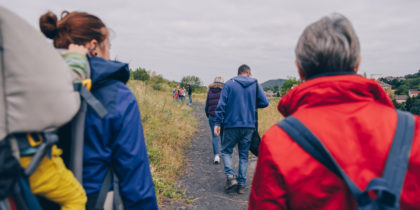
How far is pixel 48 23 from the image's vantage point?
1501mm

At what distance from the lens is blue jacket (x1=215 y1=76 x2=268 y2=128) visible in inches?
168

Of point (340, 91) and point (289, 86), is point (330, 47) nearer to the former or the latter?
point (340, 91)

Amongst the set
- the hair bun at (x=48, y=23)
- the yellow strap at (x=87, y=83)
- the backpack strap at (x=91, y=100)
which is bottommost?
the backpack strap at (x=91, y=100)

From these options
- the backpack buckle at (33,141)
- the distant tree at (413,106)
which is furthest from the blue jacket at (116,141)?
the distant tree at (413,106)

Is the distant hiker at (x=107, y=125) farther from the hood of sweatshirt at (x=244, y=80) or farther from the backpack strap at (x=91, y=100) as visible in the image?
the hood of sweatshirt at (x=244, y=80)

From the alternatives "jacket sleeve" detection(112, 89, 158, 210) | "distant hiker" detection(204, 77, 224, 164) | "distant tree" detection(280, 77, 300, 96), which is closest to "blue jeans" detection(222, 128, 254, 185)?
"distant hiker" detection(204, 77, 224, 164)

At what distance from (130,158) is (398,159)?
1.27 metres

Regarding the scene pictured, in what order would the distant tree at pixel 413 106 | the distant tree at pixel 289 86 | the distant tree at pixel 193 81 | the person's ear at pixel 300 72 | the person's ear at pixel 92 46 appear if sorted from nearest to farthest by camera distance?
the person's ear at pixel 300 72 → the person's ear at pixel 92 46 → the distant tree at pixel 413 106 → the distant tree at pixel 289 86 → the distant tree at pixel 193 81

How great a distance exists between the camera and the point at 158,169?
4.77 metres

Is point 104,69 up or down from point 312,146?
up

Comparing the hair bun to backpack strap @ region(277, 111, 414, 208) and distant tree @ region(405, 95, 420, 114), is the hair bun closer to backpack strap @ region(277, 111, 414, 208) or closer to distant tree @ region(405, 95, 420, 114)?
backpack strap @ region(277, 111, 414, 208)

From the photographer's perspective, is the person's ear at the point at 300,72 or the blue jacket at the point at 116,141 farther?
the blue jacket at the point at 116,141

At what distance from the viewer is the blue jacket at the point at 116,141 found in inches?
56.7

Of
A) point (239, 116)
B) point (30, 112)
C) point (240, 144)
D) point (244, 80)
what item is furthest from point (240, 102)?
point (30, 112)
